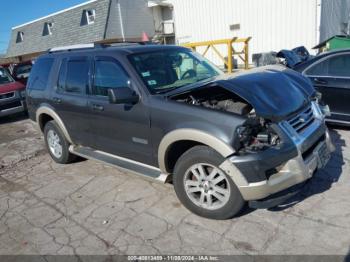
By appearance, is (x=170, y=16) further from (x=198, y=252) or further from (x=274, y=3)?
(x=198, y=252)

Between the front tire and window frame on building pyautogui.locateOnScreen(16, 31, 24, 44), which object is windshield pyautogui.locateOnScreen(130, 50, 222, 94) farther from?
window frame on building pyautogui.locateOnScreen(16, 31, 24, 44)

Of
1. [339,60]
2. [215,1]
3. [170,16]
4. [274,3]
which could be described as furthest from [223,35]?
[339,60]

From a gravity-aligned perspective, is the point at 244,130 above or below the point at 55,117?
above

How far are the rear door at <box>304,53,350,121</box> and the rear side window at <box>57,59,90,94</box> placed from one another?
402 centimetres

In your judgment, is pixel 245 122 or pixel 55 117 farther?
pixel 55 117

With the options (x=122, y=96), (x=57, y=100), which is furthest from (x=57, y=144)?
(x=122, y=96)

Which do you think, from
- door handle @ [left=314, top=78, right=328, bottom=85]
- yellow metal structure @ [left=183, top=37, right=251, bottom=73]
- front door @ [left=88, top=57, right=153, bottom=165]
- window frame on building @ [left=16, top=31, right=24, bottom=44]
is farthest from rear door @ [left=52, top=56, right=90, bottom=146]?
window frame on building @ [left=16, top=31, right=24, bottom=44]

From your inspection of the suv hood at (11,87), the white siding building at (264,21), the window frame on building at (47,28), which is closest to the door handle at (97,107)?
the suv hood at (11,87)

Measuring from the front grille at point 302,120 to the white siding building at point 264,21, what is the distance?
45.3 ft

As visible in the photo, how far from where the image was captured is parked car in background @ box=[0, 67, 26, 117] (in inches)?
404

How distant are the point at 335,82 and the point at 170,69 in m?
3.21

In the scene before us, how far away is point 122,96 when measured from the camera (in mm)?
3662

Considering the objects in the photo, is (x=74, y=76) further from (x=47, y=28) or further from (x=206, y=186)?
(x=47, y=28)

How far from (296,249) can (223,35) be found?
17.9 metres
